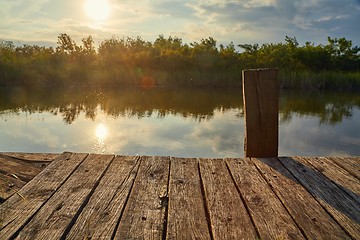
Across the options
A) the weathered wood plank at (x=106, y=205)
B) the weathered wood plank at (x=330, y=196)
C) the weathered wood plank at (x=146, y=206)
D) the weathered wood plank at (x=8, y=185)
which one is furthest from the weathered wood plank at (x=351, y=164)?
the weathered wood plank at (x=8, y=185)

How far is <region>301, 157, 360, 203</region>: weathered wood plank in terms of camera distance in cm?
196

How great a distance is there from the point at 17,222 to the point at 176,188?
Answer: 857mm

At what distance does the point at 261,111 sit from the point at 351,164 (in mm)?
795

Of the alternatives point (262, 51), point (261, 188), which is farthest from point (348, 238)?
point (262, 51)

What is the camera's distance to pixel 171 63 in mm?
18891

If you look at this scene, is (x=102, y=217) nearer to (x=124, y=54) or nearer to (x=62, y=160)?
(x=62, y=160)

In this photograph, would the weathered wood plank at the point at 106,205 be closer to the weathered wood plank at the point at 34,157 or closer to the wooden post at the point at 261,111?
the weathered wood plank at the point at 34,157

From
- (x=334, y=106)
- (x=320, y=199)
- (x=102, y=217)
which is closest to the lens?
(x=102, y=217)

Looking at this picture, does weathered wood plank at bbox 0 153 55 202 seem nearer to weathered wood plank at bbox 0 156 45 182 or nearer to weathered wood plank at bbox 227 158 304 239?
weathered wood plank at bbox 0 156 45 182

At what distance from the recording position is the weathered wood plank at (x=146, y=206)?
1.43 m

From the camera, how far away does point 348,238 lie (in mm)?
1429

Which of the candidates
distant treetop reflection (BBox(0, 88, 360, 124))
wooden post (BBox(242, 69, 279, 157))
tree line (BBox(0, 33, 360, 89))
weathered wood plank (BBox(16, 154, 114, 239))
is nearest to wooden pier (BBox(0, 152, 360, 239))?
weathered wood plank (BBox(16, 154, 114, 239))

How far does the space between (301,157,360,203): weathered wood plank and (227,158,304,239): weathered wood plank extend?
0.48 meters

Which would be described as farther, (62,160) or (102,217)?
(62,160)
